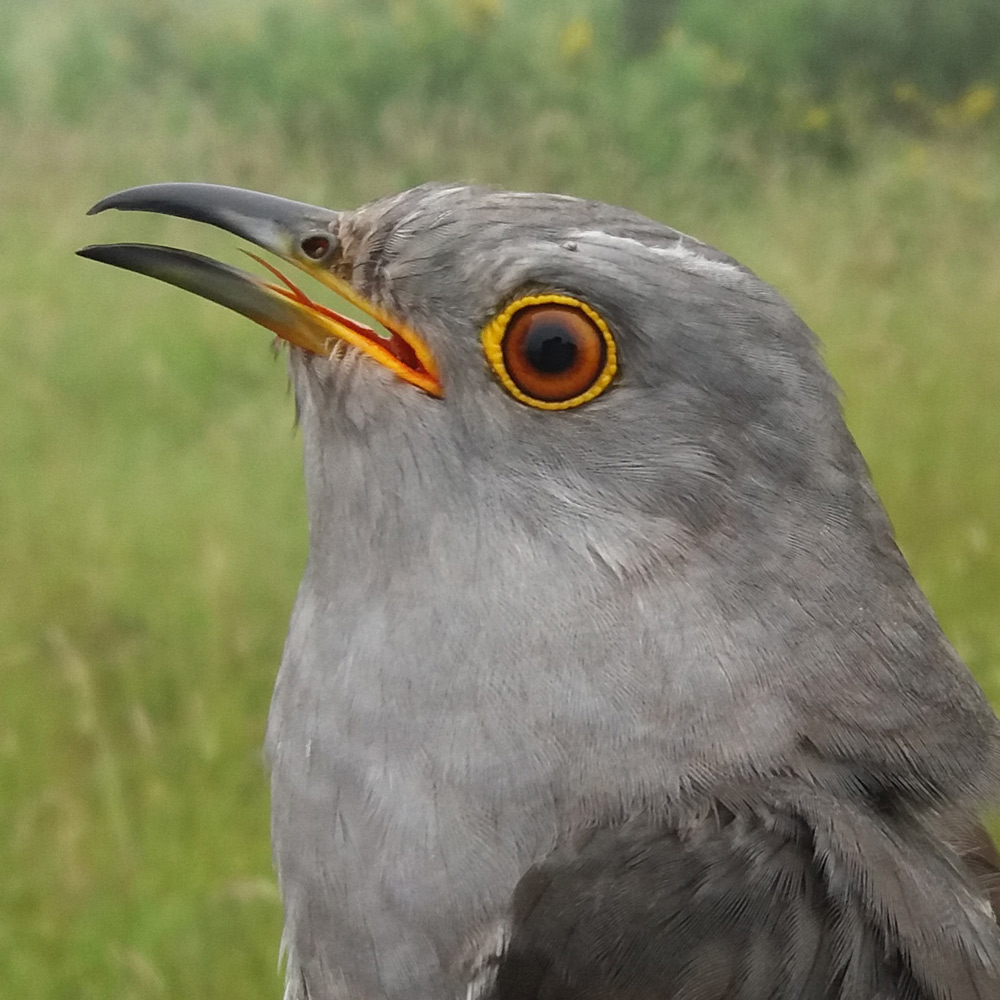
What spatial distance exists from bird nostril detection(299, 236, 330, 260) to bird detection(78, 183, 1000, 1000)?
0.44ft

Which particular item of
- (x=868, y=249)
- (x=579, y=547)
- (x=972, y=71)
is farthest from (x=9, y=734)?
(x=972, y=71)

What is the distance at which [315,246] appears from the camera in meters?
1.62

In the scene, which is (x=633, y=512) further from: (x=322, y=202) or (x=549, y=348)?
(x=322, y=202)

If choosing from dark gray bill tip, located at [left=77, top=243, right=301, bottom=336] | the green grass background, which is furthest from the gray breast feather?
the green grass background

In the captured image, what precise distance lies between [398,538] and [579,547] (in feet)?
0.78

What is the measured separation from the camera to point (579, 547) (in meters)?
1.43

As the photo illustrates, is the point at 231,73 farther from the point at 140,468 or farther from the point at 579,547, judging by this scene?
the point at 579,547

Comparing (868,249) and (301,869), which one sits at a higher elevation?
(868,249)

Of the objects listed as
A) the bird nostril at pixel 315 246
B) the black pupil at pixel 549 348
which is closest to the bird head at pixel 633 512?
the black pupil at pixel 549 348

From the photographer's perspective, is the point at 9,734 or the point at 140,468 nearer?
the point at 9,734

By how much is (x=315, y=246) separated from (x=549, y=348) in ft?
1.40

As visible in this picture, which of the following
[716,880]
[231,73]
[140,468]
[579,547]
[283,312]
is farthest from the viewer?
[231,73]

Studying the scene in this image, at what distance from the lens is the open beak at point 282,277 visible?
5.03ft

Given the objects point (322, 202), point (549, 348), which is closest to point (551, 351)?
point (549, 348)
